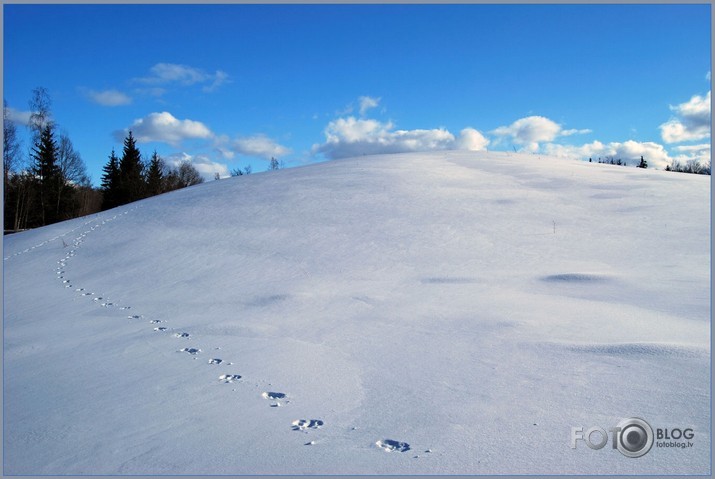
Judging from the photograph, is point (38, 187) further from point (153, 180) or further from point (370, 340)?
point (370, 340)

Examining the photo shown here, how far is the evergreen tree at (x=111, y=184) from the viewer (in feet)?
116

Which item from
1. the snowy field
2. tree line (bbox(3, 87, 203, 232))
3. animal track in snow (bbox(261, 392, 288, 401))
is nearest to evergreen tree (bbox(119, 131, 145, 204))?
tree line (bbox(3, 87, 203, 232))

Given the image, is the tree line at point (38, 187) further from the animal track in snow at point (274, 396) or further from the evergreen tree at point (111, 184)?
the animal track in snow at point (274, 396)

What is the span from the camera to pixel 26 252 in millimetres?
10320

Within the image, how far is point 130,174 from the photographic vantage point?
35250mm

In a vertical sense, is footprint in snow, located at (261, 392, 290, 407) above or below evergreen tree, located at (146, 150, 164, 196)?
below

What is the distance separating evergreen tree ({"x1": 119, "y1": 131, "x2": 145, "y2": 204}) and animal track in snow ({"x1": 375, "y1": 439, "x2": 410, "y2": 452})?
36.2 m

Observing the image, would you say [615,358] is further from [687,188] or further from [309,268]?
[687,188]

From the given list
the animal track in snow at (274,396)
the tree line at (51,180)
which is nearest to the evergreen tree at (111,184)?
the tree line at (51,180)

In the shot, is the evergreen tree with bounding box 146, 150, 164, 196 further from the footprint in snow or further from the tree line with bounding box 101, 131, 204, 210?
the footprint in snow

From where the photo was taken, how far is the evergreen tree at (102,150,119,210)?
35219 mm

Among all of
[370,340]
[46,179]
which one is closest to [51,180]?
[46,179]

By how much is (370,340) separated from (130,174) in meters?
36.3

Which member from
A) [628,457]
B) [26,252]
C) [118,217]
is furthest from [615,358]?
[118,217]
